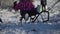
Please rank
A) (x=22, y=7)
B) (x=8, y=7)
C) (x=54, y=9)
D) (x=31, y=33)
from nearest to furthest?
1. (x=31, y=33)
2. (x=22, y=7)
3. (x=54, y=9)
4. (x=8, y=7)

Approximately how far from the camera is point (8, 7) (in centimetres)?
1619

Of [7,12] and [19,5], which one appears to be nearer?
[19,5]

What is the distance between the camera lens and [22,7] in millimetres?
9922

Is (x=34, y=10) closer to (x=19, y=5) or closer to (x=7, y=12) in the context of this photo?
(x=19, y=5)

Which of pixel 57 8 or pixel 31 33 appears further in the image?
pixel 57 8

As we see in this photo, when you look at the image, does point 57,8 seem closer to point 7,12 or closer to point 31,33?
point 7,12

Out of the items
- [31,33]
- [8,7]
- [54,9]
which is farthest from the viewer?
[8,7]

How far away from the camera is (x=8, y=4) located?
54.3 ft

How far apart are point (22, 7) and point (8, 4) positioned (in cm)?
672

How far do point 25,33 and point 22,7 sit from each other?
302cm

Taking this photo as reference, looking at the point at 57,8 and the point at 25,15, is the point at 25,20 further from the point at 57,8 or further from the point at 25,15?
the point at 57,8

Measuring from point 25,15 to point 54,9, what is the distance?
474 centimetres

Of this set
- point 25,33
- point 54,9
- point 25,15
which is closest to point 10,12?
point 54,9

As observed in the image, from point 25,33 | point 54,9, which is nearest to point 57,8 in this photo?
point 54,9
